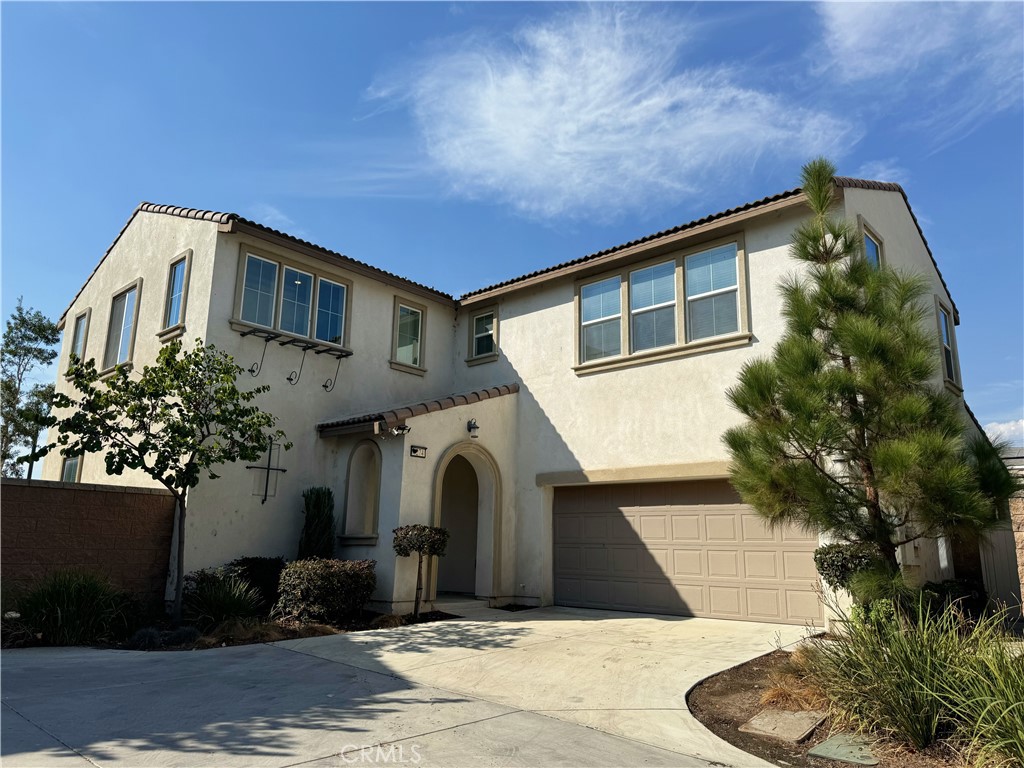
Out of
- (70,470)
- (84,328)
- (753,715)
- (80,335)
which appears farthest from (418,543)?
(80,335)

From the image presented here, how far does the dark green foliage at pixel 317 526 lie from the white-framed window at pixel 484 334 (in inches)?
206

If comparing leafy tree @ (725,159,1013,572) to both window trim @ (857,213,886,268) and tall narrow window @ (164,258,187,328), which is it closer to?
window trim @ (857,213,886,268)

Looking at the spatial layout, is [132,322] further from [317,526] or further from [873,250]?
[873,250]

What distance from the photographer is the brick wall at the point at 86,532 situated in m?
9.56

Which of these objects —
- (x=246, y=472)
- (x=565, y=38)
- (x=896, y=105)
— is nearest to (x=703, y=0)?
(x=565, y=38)

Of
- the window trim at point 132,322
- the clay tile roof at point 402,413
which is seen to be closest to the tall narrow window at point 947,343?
the clay tile roof at point 402,413

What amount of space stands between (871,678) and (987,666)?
2.67 feet

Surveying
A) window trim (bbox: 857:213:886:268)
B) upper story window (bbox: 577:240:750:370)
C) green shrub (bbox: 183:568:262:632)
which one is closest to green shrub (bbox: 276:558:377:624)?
green shrub (bbox: 183:568:262:632)

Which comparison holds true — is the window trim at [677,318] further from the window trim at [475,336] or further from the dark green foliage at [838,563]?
the dark green foliage at [838,563]

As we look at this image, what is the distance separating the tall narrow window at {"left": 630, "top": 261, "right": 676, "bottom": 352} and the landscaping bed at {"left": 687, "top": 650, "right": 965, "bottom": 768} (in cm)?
625

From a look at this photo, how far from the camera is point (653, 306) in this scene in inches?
516

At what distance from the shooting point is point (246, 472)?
12242 mm

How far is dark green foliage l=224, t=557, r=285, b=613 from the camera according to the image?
11344mm

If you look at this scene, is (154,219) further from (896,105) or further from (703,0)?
(896,105)
